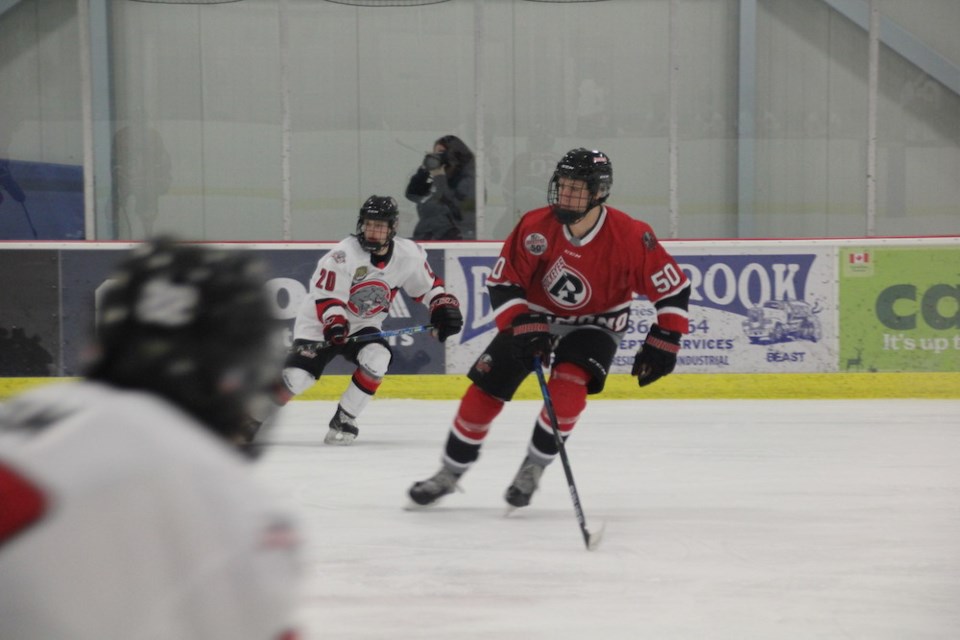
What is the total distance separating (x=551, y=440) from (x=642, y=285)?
0.52 metres

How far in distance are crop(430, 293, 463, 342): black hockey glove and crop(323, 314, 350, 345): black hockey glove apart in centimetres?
36

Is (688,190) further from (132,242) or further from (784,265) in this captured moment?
(132,242)

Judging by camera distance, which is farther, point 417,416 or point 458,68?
point 458,68

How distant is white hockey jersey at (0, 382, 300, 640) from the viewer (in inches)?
25.5

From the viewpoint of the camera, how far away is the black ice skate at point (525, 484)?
11.2ft

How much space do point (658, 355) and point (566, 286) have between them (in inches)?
13.1

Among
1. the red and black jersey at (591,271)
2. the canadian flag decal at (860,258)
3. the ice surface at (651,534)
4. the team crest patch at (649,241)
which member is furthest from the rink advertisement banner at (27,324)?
the canadian flag decal at (860,258)

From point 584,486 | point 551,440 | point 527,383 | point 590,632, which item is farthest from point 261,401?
point 527,383

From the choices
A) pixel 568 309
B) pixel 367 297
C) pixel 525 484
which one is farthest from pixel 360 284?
pixel 525 484

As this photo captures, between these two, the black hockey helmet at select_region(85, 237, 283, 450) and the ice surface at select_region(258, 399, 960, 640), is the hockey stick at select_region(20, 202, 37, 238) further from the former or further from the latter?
the black hockey helmet at select_region(85, 237, 283, 450)

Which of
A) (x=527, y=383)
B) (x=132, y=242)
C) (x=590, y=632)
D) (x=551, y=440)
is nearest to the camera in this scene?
(x=590, y=632)

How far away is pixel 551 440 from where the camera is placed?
11.2 ft

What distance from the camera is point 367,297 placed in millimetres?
5125

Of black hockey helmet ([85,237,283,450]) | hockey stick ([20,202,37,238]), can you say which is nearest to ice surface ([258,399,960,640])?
black hockey helmet ([85,237,283,450])
